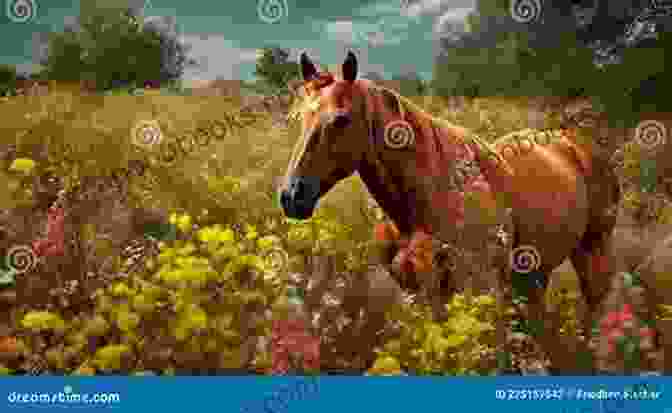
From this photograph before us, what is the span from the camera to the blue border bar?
3.61 meters

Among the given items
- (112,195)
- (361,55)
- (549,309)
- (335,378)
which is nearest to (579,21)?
(361,55)

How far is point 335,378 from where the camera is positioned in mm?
3646

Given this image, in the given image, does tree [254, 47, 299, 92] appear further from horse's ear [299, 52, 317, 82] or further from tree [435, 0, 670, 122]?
tree [435, 0, 670, 122]

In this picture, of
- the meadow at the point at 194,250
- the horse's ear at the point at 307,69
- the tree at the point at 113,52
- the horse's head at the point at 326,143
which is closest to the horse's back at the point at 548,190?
the meadow at the point at 194,250

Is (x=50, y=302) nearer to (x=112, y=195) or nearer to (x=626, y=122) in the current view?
(x=112, y=195)

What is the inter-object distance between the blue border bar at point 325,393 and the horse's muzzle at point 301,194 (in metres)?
0.70

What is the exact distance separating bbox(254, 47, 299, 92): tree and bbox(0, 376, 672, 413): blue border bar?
1.20 meters

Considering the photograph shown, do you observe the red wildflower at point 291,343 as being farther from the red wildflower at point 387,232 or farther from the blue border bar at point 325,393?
the red wildflower at point 387,232

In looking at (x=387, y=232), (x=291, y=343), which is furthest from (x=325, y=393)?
(x=387, y=232)

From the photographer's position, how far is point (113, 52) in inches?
149

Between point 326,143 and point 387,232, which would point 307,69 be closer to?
point 326,143

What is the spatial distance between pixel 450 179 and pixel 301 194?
0.60 metres

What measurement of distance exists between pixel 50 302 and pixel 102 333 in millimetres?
280

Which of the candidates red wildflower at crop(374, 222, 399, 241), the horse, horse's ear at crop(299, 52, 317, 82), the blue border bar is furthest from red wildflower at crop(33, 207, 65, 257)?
red wildflower at crop(374, 222, 399, 241)
